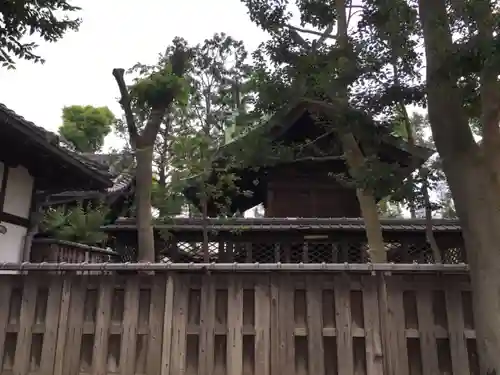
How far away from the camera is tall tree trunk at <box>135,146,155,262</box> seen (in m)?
6.96

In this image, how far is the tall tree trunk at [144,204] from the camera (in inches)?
274

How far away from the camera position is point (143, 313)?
3705 millimetres

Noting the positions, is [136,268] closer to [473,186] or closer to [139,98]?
[473,186]

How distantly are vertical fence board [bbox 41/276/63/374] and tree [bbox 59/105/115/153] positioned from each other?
81.0ft

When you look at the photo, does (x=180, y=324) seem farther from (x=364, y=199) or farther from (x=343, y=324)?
(x=364, y=199)

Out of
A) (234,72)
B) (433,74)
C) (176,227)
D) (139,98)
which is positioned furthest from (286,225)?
(234,72)

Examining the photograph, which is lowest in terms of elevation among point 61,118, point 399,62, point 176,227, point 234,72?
point 176,227

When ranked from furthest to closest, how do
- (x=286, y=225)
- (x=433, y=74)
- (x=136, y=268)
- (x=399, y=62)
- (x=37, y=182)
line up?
(x=286, y=225) < (x=37, y=182) < (x=399, y=62) < (x=433, y=74) < (x=136, y=268)

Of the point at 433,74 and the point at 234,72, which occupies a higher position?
the point at 234,72

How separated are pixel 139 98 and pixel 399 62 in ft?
13.7

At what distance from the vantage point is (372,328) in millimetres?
3543

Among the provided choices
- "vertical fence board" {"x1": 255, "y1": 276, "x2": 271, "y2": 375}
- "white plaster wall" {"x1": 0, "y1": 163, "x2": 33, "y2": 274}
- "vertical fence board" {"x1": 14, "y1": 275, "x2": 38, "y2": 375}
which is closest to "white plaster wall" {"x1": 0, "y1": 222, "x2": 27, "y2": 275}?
"white plaster wall" {"x1": 0, "y1": 163, "x2": 33, "y2": 274}

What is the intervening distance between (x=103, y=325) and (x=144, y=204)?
140 inches

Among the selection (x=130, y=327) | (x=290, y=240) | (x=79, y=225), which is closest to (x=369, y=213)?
(x=290, y=240)
